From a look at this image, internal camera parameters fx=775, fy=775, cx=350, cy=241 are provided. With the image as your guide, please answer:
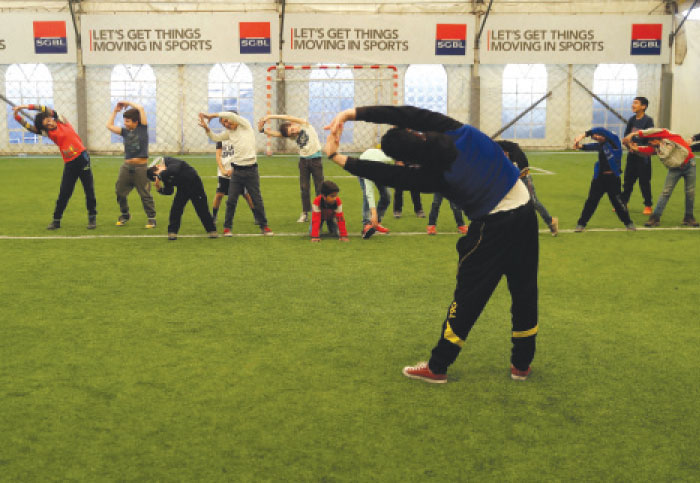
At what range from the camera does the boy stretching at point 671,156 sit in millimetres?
11617

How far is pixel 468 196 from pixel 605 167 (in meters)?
7.01

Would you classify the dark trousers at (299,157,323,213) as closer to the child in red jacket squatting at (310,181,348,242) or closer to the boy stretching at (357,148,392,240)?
the boy stretching at (357,148,392,240)

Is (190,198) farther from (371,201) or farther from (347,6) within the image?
(347,6)

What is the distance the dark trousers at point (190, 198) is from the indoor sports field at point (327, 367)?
20.5 inches

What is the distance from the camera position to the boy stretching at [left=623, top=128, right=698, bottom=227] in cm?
1162

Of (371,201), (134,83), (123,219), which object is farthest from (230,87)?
(371,201)

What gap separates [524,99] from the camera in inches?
1073

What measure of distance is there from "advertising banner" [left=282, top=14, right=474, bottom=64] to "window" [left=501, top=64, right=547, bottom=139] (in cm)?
236

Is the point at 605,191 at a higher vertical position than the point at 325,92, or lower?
lower

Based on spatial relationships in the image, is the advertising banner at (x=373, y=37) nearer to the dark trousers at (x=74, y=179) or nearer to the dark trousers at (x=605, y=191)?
the dark trousers at (x=74, y=179)

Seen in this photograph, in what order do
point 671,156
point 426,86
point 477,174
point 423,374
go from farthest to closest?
point 426,86
point 671,156
point 423,374
point 477,174

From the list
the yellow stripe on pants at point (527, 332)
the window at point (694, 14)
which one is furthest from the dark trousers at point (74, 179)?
the window at point (694, 14)

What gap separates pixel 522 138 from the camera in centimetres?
2772

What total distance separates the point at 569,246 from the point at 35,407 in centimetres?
760
